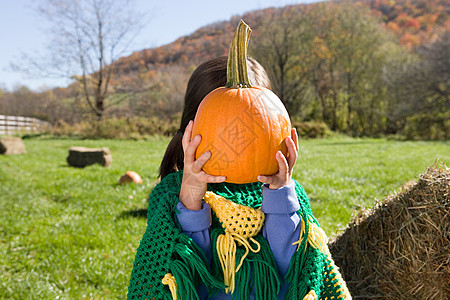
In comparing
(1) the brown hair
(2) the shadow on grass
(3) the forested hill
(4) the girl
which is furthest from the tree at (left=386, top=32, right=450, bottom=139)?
(4) the girl

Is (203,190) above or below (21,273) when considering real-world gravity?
above

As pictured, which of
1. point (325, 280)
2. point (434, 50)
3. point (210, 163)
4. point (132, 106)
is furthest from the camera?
point (132, 106)

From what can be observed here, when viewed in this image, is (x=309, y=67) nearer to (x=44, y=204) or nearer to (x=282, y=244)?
(x=44, y=204)

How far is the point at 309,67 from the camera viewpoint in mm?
31047

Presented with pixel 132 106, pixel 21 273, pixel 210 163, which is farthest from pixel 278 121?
pixel 132 106

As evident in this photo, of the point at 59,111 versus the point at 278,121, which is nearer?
the point at 278,121

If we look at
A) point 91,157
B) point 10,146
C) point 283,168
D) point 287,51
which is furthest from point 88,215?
point 287,51

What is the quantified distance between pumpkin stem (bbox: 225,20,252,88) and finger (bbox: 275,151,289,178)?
1.30ft

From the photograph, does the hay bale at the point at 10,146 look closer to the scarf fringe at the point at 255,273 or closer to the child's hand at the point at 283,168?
the scarf fringe at the point at 255,273

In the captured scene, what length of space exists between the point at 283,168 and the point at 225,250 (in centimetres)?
53

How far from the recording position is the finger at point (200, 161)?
165 cm

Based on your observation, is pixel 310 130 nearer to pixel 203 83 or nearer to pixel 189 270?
pixel 203 83

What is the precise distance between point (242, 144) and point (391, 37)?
35665mm

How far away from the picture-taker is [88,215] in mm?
5895
